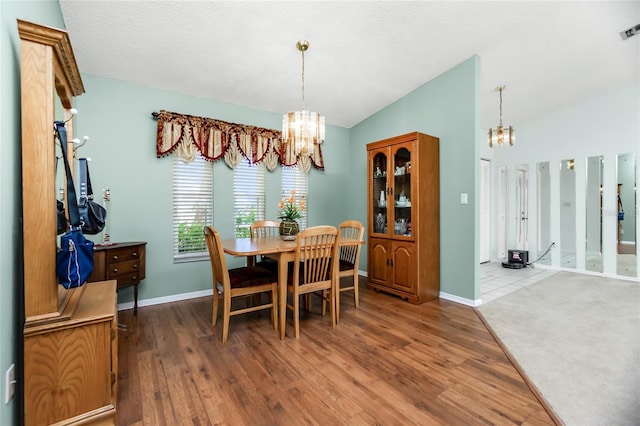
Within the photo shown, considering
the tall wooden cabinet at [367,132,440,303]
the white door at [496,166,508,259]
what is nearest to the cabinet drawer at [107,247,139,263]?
the tall wooden cabinet at [367,132,440,303]

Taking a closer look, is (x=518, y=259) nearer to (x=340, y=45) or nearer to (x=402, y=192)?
(x=402, y=192)

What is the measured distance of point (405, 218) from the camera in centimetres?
363

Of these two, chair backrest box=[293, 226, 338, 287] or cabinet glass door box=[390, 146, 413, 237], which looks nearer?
chair backrest box=[293, 226, 338, 287]

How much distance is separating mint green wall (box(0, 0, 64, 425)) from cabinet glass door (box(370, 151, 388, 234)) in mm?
3440

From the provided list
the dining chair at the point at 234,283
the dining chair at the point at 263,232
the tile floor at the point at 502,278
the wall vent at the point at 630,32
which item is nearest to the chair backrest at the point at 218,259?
the dining chair at the point at 234,283

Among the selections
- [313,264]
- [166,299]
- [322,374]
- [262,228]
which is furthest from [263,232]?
[322,374]

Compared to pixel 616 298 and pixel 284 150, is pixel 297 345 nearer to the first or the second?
pixel 284 150

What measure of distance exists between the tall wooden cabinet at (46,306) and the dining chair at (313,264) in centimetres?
140

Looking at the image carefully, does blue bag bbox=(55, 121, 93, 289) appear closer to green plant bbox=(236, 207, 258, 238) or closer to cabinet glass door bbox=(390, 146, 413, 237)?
green plant bbox=(236, 207, 258, 238)

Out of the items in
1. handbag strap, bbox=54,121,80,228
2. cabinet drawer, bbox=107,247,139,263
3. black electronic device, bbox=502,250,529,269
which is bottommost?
black electronic device, bbox=502,250,529,269

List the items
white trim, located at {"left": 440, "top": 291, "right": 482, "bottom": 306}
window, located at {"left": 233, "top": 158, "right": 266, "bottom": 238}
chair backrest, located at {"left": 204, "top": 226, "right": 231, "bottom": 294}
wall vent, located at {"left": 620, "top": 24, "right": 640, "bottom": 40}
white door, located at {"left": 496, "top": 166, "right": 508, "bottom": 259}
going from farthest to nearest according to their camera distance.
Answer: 1. white door, located at {"left": 496, "top": 166, "right": 508, "bottom": 259}
2. window, located at {"left": 233, "top": 158, "right": 266, "bottom": 238}
3. white trim, located at {"left": 440, "top": 291, "right": 482, "bottom": 306}
4. wall vent, located at {"left": 620, "top": 24, "right": 640, "bottom": 40}
5. chair backrest, located at {"left": 204, "top": 226, "right": 231, "bottom": 294}

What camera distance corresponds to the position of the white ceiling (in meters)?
2.50

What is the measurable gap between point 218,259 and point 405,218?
2326 millimetres

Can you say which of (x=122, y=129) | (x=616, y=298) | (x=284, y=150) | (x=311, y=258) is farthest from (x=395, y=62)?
(x=616, y=298)
